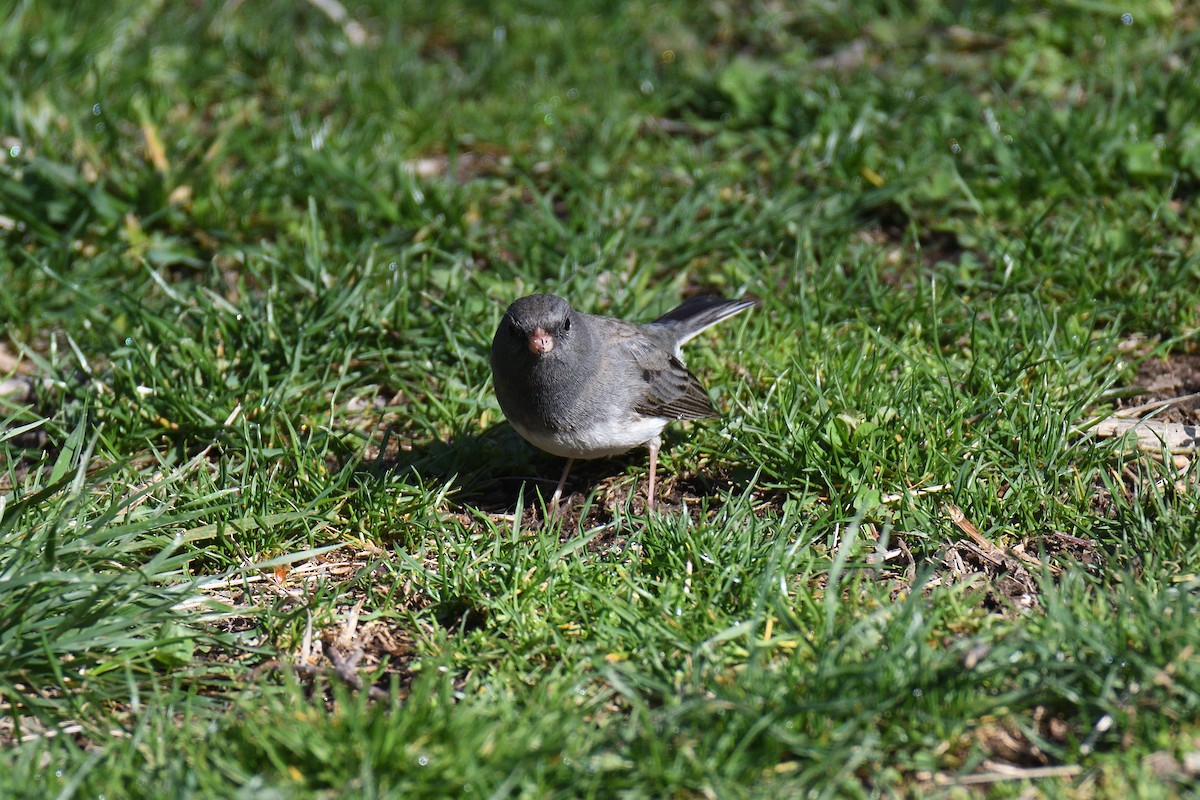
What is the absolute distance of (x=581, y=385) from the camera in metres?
3.87

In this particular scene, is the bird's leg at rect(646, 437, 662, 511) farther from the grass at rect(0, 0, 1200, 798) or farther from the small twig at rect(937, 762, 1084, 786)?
the small twig at rect(937, 762, 1084, 786)

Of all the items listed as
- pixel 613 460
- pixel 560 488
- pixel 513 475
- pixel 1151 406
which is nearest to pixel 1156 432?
pixel 1151 406

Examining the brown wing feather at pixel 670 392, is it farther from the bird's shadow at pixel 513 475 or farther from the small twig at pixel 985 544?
the small twig at pixel 985 544

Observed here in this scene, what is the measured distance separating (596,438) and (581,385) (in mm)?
198

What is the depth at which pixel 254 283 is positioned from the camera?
511 centimetres

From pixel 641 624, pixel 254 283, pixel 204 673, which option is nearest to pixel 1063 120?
pixel 641 624

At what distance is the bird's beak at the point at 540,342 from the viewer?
3.71 meters

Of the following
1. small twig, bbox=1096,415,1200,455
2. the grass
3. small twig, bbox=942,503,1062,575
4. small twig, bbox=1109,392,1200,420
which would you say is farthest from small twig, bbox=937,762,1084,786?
small twig, bbox=1109,392,1200,420

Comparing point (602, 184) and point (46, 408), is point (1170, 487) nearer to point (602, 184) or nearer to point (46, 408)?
point (602, 184)

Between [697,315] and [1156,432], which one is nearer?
[1156,432]

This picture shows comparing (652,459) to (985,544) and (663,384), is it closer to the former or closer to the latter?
(663,384)

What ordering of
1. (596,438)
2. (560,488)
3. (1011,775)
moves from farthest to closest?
(560,488) → (596,438) → (1011,775)

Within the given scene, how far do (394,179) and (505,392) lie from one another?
1959mm

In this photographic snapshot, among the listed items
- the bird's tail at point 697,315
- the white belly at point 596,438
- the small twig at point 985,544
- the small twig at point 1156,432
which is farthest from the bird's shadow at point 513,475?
the small twig at point 1156,432
